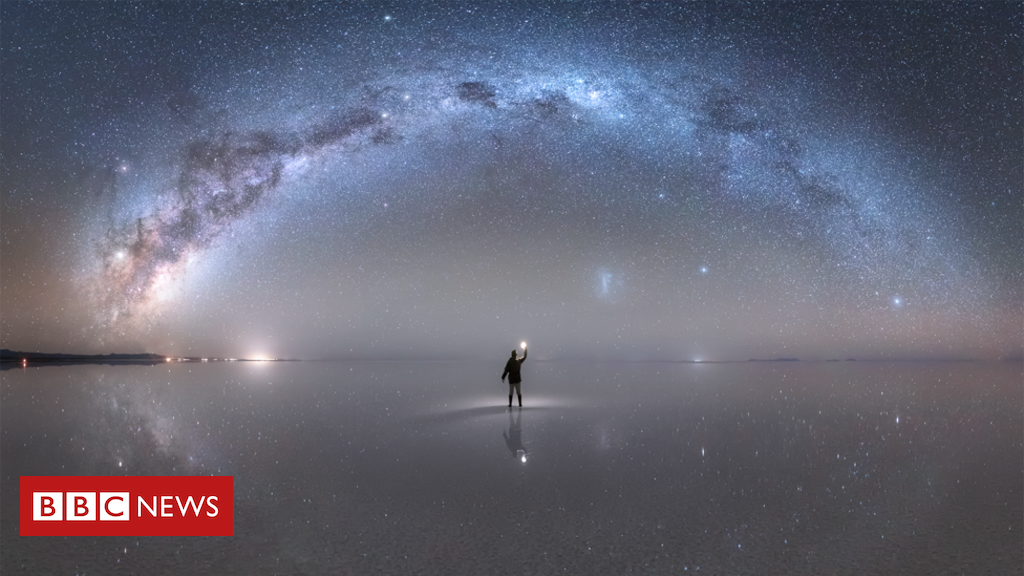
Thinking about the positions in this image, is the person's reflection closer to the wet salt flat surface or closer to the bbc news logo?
the wet salt flat surface

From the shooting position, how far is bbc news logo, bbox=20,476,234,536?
5891mm

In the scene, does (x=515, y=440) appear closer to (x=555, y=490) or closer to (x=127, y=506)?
(x=555, y=490)

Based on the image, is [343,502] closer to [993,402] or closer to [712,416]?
[712,416]

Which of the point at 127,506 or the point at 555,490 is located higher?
the point at 127,506

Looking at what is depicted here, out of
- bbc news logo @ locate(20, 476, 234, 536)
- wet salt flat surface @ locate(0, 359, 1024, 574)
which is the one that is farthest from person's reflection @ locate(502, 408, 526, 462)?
bbc news logo @ locate(20, 476, 234, 536)

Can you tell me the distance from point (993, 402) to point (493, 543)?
67.7ft

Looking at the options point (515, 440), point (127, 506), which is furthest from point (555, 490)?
point (127, 506)

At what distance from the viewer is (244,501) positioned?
681cm

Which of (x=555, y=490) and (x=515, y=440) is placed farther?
(x=515, y=440)

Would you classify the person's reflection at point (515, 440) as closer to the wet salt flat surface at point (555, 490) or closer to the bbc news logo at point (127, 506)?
the wet salt flat surface at point (555, 490)

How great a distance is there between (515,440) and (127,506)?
235 inches

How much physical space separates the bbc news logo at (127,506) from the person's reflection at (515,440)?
3.91 metres

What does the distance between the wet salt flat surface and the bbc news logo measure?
0.71ft

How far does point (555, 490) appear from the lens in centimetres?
724
